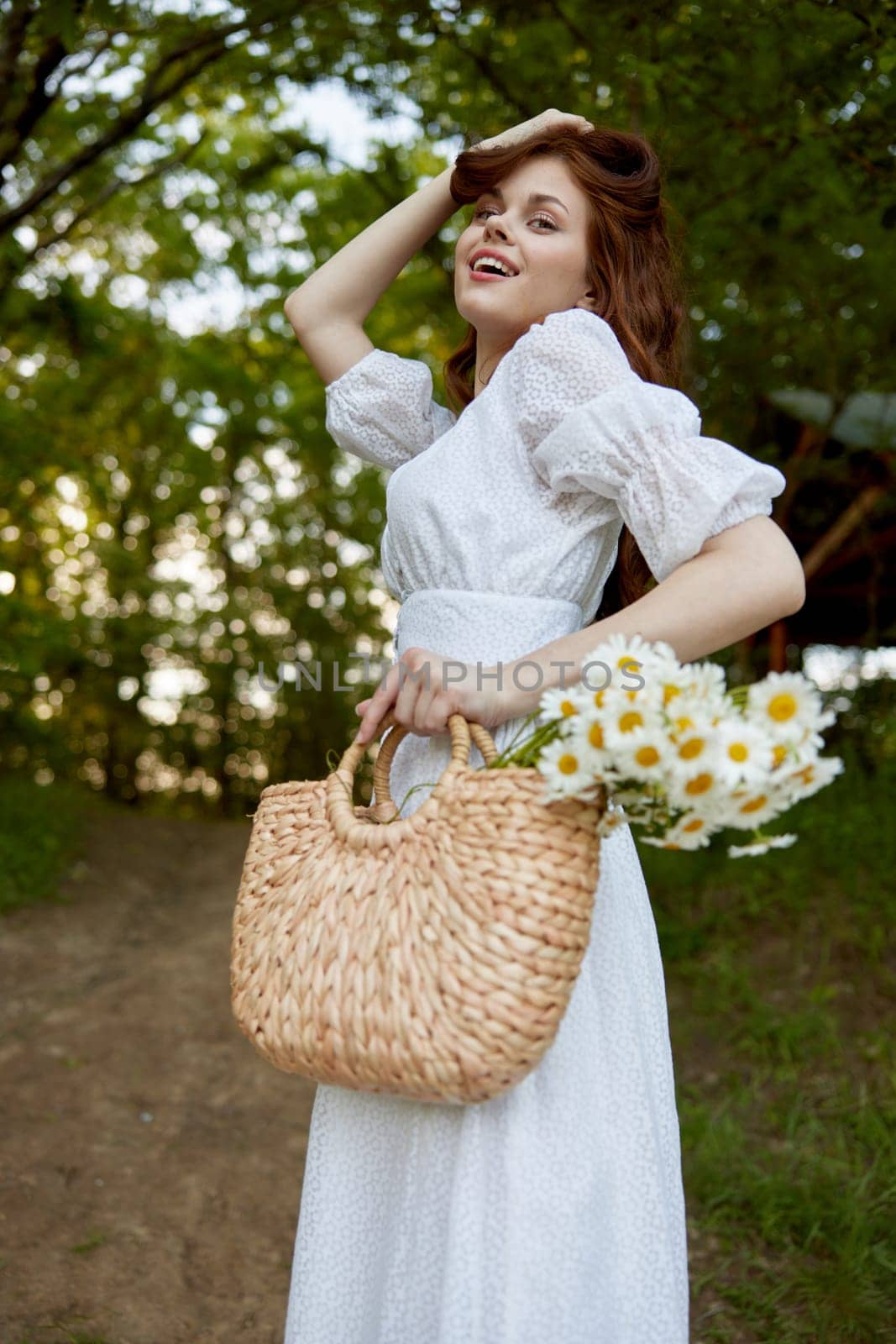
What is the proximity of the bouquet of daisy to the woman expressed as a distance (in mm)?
148

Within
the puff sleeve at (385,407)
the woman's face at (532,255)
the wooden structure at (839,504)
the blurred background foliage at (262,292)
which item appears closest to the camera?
the woman's face at (532,255)

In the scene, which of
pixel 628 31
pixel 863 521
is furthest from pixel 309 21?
pixel 863 521

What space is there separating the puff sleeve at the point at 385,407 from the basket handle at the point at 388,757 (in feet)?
1.87

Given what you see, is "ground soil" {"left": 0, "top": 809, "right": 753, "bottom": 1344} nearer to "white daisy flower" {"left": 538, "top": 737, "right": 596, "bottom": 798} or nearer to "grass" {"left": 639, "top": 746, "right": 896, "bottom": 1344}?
"grass" {"left": 639, "top": 746, "right": 896, "bottom": 1344}

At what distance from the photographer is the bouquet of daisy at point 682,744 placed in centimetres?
105

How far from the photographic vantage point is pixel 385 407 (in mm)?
1745

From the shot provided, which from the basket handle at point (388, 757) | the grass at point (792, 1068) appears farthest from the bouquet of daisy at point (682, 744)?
the grass at point (792, 1068)

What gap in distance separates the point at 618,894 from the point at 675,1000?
313 centimetres

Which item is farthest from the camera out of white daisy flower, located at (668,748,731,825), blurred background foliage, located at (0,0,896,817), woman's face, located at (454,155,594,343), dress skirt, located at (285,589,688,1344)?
blurred background foliage, located at (0,0,896,817)

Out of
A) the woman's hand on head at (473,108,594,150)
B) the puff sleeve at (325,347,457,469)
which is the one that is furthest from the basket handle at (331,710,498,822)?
the woman's hand on head at (473,108,594,150)

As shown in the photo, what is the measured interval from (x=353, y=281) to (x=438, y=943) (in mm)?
1105

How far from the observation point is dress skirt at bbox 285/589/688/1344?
122 cm

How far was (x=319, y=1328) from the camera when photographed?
4.39ft

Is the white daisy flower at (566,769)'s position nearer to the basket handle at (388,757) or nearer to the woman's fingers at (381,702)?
the basket handle at (388,757)
